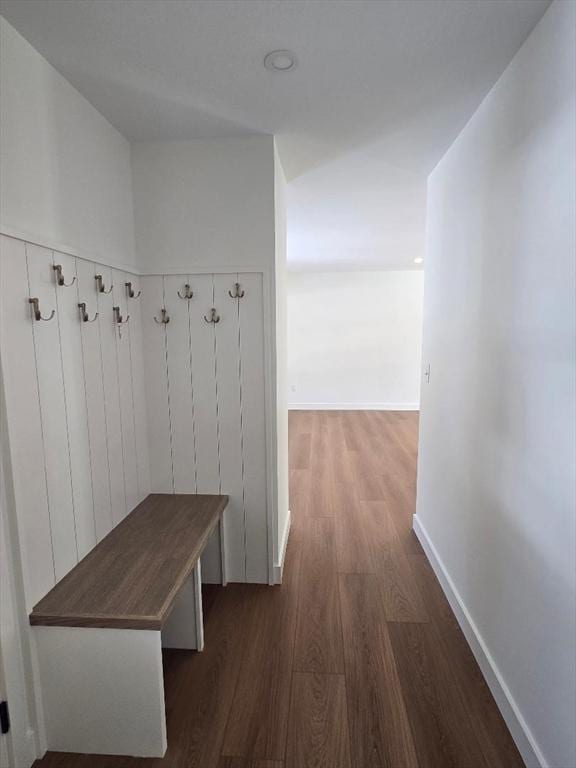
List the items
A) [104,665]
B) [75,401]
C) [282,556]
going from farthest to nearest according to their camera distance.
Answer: [282,556]
[75,401]
[104,665]

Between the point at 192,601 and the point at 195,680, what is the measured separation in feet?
0.93

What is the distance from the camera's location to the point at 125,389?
1.93m

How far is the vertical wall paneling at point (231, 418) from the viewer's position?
2.05 m

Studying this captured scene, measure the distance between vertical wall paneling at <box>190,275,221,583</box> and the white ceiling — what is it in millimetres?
771

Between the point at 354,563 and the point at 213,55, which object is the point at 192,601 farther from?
the point at 213,55

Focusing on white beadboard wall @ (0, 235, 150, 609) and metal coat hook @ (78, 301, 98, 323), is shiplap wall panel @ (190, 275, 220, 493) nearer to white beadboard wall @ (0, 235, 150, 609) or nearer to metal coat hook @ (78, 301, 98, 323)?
white beadboard wall @ (0, 235, 150, 609)

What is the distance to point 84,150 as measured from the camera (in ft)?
5.31

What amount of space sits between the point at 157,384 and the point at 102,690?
1311 mm

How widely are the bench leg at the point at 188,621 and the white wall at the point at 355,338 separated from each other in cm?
529

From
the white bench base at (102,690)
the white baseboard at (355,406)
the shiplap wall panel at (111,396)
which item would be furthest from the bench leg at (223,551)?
the white baseboard at (355,406)

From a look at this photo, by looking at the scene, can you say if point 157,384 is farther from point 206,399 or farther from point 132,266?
point 132,266

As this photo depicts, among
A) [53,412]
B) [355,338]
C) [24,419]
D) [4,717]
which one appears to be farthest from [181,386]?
[355,338]

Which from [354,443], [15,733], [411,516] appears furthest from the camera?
[354,443]

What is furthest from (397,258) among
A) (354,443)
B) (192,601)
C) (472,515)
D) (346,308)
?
(192,601)
